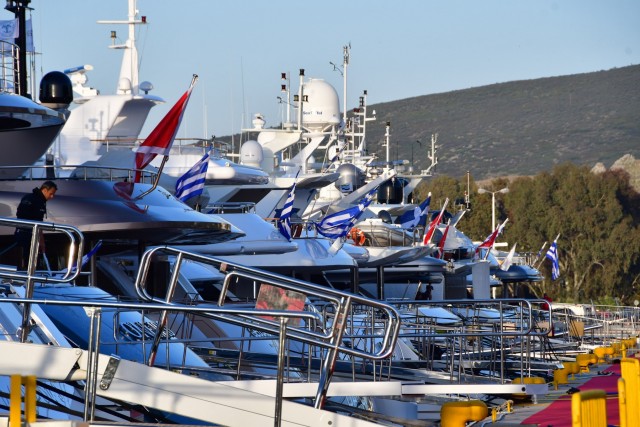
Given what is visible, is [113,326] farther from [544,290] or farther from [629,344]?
[544,290]

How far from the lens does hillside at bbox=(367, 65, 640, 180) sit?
148000 millimetres

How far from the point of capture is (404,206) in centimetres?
4956

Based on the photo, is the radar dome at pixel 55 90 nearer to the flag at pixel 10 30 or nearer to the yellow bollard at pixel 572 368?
the flag at pixel 10 30

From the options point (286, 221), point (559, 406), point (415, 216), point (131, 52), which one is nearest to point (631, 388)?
point (559, 406)

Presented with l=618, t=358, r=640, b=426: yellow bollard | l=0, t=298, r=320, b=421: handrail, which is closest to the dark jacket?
l=0, t=298, r=320, b=421: handrail

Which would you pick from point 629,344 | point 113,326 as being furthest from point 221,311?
point 629,344

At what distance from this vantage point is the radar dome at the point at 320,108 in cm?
4638

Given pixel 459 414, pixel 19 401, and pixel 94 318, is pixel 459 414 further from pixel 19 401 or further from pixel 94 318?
pixel 19 401

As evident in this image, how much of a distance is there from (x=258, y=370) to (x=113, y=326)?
53.6 inches

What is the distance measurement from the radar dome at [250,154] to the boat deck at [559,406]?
20.0 m

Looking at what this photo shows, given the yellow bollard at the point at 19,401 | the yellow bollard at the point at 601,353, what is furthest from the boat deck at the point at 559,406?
the yellow bollard at the point at 19,401

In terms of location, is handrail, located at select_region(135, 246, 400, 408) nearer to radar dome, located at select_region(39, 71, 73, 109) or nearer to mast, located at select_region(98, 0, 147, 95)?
radar dome, located at select_region(39, 71, 73, 109)

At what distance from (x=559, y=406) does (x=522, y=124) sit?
154 meters

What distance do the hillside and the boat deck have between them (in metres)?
125
